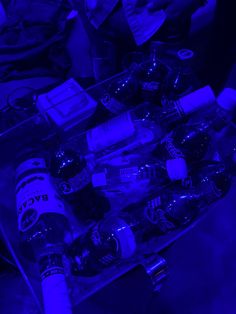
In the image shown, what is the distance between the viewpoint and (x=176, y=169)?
0.68 m

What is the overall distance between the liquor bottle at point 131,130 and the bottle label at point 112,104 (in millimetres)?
34

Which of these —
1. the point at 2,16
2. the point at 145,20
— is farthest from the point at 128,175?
the point at 2,16

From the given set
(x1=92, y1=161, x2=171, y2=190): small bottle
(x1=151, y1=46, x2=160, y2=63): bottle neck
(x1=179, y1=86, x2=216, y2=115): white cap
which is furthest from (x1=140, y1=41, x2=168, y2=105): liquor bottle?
(x1=92, y1=161, x2=171, y2=190): small bottle

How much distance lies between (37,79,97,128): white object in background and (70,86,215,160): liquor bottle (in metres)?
0.05

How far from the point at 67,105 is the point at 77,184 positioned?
204mm

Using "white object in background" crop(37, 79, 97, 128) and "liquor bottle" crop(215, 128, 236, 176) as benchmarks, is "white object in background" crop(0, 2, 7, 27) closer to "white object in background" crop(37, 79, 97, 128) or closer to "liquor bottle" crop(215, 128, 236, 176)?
"white object in background" crop(37, 79, 97, 128)

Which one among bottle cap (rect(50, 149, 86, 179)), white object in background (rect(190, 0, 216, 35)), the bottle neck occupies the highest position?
white object in background (rect(190, 0, 216, 35))

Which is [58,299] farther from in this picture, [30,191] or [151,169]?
[151,169]

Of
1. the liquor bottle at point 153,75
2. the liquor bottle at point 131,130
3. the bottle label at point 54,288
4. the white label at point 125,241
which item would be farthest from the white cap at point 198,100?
the bottle label at point 54,288

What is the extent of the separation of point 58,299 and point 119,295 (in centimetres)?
29

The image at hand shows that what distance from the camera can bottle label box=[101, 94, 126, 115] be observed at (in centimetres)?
81

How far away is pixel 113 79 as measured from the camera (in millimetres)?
857

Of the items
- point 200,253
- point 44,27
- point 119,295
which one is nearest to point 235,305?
point 200,253

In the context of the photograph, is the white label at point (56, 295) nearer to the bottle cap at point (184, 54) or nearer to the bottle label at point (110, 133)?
the bottle label at point (110, 133)
